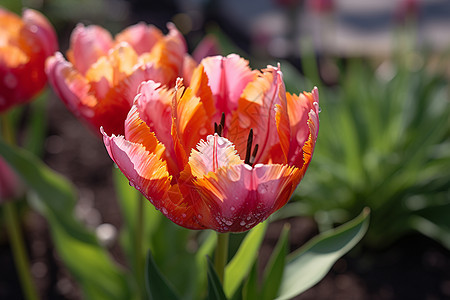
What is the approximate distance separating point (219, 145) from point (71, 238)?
54 cm

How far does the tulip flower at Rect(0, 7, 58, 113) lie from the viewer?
33.4 inches

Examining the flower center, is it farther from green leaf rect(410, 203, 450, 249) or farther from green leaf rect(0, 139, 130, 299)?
green leaf rect(410, 203, 450, 249)

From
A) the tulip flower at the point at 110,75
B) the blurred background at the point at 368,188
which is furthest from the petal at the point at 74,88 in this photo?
the blurred background at the point at 368,188

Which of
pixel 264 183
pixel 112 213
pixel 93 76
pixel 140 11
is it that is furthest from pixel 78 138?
pixel 140 11

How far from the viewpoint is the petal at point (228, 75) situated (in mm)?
667

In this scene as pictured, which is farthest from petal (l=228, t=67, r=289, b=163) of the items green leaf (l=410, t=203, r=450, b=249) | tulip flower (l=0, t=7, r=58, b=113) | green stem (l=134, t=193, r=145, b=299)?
green leaf (l=410, t=203, r=450, b=249)

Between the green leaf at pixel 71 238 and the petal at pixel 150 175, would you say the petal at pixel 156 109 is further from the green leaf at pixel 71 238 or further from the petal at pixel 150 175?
the green leaf at pixel 71 238

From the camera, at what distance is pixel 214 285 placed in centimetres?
67

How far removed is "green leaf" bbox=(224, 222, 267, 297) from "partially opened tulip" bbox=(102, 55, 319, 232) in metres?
0.17

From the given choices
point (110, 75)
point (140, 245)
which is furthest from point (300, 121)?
point (140, 245)

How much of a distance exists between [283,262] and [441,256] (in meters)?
0.97

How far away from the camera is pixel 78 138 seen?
7.81 ft

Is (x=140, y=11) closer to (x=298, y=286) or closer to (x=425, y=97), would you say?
(x=425, y=97)

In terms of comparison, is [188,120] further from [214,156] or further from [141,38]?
[141,38]
